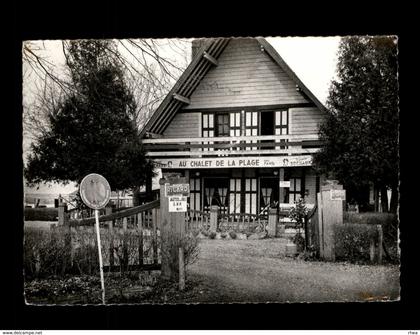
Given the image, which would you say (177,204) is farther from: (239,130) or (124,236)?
(239,130)

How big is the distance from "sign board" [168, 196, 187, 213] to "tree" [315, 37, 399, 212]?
1.41 metres

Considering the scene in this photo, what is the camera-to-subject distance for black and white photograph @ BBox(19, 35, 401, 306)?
5402 millimetres

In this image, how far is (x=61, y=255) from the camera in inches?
217

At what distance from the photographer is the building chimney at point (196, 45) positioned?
5410mm

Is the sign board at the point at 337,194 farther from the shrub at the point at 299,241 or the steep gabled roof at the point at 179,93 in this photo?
the steep gabled roof at the point at 179,93

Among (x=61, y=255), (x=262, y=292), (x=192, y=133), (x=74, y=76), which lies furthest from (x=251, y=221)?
(x=74, y=76)

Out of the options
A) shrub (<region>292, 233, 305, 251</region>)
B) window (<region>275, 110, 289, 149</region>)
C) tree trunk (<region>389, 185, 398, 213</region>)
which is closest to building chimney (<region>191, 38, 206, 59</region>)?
window (<region>275, 110, 289, 149</region>)

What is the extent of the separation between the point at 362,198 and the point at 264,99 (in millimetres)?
1412

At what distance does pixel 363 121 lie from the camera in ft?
17.9

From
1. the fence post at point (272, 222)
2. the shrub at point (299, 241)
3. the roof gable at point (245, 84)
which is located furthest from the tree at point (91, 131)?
the shrub at point (299, 241)

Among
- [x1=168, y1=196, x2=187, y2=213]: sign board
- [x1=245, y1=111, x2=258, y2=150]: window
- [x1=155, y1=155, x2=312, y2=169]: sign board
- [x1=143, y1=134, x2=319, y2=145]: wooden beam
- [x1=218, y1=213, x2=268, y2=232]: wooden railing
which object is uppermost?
[x1=245, y1=111, x2=258, y2=150]: window

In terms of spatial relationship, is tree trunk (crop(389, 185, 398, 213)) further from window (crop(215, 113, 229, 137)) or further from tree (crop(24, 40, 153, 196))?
tree (crop(24, 40, 153, 196))

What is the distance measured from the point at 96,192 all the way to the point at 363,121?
108 inches

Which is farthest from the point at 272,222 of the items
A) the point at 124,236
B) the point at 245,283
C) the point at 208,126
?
the point at 124,236
